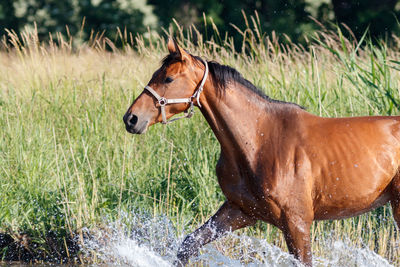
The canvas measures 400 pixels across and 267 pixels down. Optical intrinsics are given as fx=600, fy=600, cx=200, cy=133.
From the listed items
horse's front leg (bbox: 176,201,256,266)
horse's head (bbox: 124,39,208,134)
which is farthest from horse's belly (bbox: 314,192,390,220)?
horse's head (bbox: 124,39,208,134)

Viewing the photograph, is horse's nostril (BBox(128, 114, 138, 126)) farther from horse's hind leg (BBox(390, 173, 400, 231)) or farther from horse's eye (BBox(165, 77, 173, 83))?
horse's hind leg (BBox(390, 173, 400, 231))

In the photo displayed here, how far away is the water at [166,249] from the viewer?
15.6 feet

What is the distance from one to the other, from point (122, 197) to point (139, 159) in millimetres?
657

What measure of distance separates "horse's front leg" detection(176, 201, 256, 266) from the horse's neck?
426 millimetres

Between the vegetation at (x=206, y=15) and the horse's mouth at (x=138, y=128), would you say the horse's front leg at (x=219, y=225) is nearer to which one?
the horse's mouth at (x=138, y=128)

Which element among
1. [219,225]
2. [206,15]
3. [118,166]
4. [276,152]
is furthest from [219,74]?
[206,15]

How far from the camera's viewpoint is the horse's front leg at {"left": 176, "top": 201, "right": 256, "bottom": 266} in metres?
4.09

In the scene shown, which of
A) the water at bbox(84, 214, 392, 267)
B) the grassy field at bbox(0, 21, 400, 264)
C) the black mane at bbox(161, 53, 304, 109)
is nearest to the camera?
the black mane at bbox(161, 53, 304, 109)

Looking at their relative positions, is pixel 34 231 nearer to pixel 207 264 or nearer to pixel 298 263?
pixel 207 264

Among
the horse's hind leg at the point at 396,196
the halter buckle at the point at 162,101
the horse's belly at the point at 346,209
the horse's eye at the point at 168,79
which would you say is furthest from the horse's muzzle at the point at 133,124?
the horse's hind leg at the point at 396,196

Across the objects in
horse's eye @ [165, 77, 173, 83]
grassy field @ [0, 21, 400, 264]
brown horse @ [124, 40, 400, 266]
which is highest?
horse's eye @ [165, 77, 173, 83]

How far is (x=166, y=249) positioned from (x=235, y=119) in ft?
5.34

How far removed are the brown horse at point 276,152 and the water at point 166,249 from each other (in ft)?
2.44

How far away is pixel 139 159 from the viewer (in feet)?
19.4
